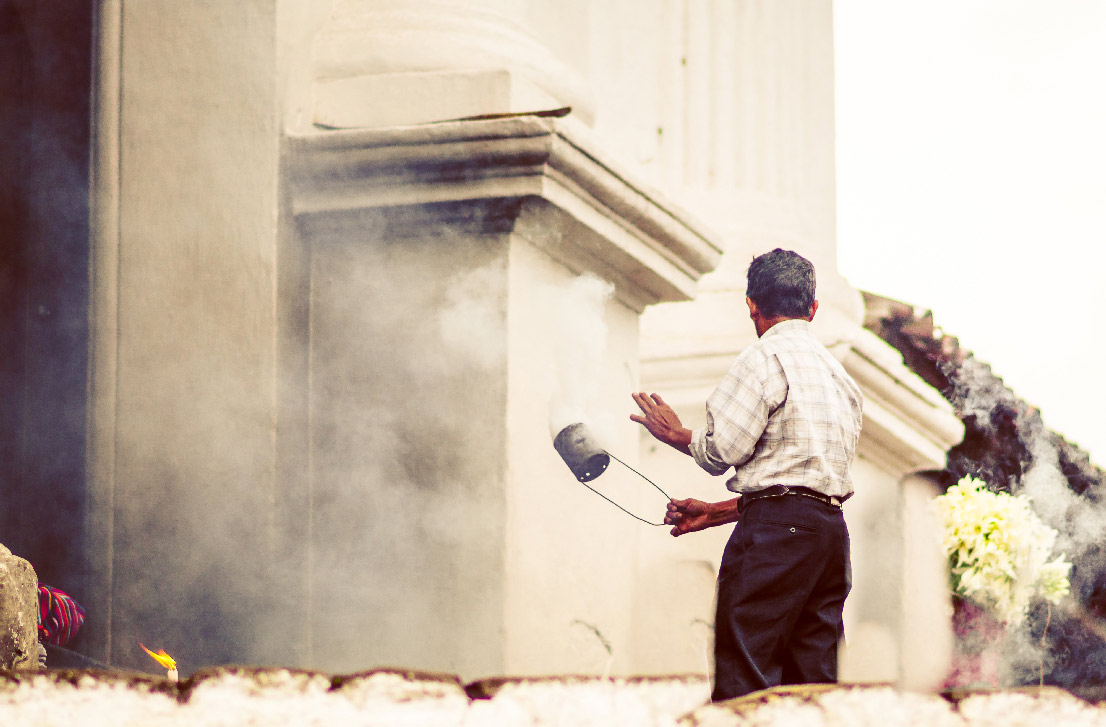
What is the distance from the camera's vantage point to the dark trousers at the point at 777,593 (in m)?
3.18

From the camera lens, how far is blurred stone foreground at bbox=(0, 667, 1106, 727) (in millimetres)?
2121

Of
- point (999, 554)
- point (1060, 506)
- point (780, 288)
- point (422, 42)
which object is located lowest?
point (999, 554)

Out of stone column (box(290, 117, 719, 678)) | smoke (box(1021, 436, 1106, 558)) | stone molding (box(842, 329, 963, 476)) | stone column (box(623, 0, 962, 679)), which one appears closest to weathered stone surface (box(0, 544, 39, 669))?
stone column (box(290, 117, 719, 678))

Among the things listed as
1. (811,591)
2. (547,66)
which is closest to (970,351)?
(547,66)

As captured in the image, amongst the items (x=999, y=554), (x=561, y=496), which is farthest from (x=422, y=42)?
(x=999, y=554)

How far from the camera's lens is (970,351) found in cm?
754

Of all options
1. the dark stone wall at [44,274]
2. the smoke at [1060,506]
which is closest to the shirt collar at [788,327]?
the dark stone wall at [44,274]

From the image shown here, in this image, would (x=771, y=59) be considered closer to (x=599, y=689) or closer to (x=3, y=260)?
(x=3, y=260)

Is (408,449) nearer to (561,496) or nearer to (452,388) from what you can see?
(452,388)

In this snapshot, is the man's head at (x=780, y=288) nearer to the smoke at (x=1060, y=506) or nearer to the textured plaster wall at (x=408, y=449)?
the textured plaster wall at (x=408, y=449)

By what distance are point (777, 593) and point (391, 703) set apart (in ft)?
4.24

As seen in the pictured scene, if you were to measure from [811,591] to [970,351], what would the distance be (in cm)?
473

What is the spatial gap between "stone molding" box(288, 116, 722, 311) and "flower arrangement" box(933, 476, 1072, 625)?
260cm

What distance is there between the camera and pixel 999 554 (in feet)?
19.7
